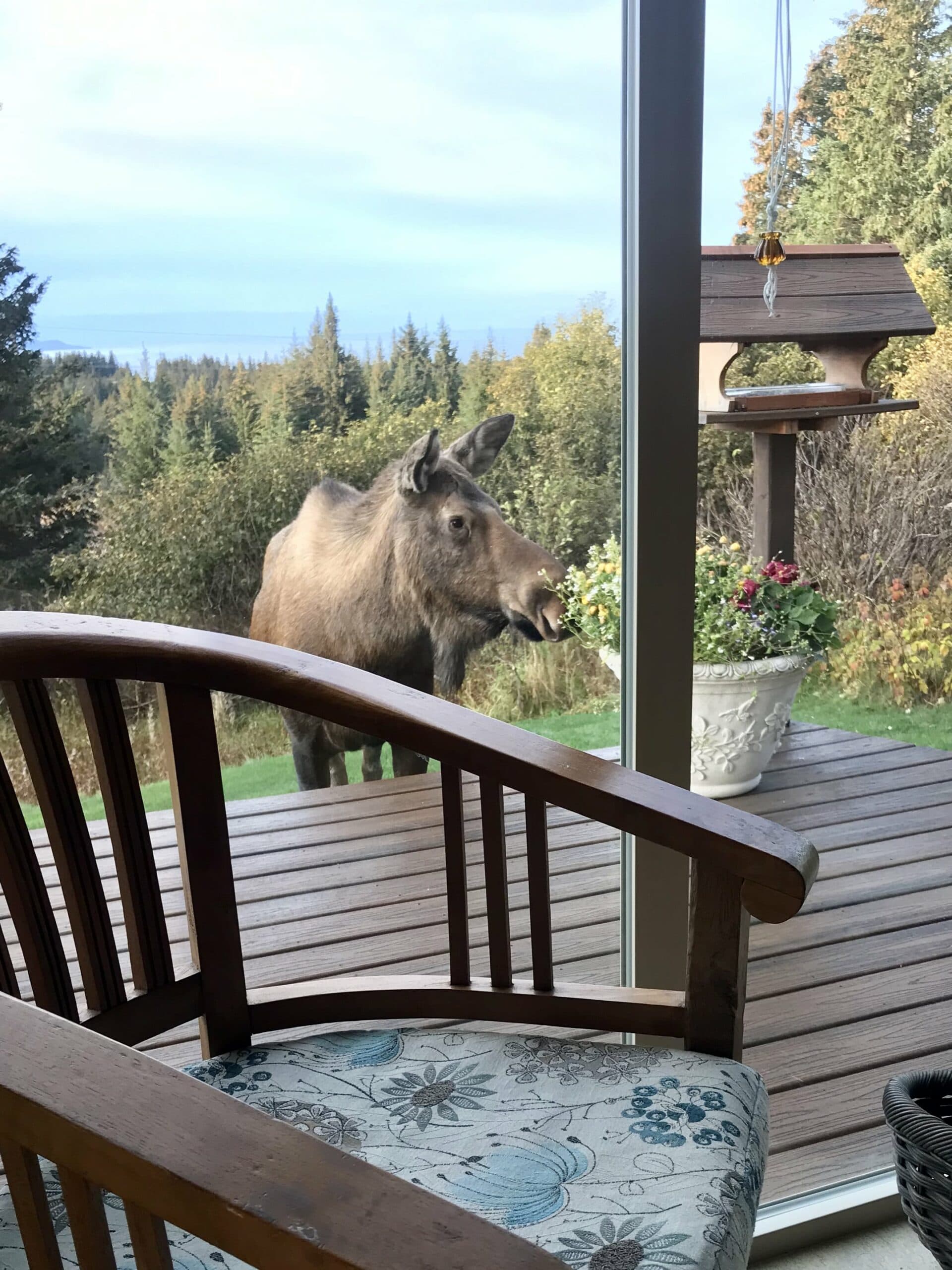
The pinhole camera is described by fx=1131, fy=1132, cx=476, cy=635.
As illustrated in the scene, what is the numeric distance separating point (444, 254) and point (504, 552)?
323 mm

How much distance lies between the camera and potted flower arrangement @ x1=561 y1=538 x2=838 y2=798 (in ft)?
6.11

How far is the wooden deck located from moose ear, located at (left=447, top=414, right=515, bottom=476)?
1.19ft

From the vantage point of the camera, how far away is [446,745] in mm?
894

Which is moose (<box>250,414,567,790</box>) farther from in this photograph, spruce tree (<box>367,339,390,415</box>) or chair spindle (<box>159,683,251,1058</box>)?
chair spindle (<box>159,683,251,1058</box>)

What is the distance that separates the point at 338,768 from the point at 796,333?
0.85 metres

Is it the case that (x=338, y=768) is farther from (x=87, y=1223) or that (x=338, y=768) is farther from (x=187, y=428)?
(x=87, y=1223)

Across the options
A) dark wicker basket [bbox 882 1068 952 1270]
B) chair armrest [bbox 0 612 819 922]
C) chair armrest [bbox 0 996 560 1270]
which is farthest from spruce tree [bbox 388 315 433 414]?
dark wicker basket [bbox 882 1068 952 1270]

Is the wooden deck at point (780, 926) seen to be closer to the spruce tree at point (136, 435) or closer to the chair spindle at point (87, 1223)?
the spruce tree at point (136, 435)

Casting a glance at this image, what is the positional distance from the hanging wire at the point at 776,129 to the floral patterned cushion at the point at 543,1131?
1004 millimetres

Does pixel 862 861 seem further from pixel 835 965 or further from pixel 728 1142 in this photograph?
pixel 728 1142

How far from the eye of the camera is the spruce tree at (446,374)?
1.20 metres

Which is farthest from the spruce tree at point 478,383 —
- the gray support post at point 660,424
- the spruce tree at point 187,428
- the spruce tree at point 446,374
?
the spruce tree at point 187,428

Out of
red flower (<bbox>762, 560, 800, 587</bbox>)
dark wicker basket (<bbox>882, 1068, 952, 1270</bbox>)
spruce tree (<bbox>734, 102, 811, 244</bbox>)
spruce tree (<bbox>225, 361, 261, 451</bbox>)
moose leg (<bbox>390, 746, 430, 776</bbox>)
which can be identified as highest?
spruce tree (<bbox>734, 102, 811, 244</bbox>)

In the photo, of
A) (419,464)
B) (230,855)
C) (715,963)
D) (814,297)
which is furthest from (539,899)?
(814,297)
